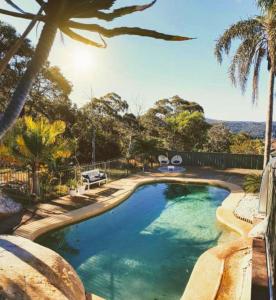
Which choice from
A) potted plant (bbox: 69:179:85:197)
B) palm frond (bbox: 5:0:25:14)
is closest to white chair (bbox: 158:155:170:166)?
potted plant (bbox: 69:179:85:197)

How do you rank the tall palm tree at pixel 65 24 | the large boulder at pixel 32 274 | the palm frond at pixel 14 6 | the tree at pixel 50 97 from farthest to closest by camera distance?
the tree at pixel 50 97 < the large boulder at pixel 32 274 < the palm frond at pixel 14 6 < the tall palm tree at pixel 65 24

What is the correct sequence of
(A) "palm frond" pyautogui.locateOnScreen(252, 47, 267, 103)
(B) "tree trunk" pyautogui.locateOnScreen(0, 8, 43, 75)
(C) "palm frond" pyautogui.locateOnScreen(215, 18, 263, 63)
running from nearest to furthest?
(B) "tree trunk" pyautogui.locateOnScreen(0, 8, 43, 75) < (C) "palm frond" pyautogui.locateOnScreen(215, 18, 263, 63) < (A) "palm frond" pyautogui.locateOnScreen(252, 47, 267, 103)

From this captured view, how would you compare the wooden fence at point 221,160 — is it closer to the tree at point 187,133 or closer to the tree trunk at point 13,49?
the tree at point 187,133

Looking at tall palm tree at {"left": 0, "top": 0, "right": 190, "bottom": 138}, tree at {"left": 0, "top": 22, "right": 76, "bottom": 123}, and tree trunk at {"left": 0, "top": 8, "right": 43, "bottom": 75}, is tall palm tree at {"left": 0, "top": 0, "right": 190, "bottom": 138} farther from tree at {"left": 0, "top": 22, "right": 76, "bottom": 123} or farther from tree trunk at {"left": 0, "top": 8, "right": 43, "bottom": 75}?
tree at {"left": 0, "top": 22, "right": 76, "bottom": 123}

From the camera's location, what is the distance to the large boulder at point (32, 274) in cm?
364

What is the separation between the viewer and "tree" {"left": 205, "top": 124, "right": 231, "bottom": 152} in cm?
2542

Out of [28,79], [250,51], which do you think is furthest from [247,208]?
[28,79]

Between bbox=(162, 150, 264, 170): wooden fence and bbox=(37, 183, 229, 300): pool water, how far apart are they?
7753 millimetres

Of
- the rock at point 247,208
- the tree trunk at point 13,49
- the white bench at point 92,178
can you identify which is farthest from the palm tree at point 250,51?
the tree trunk at point 13,49

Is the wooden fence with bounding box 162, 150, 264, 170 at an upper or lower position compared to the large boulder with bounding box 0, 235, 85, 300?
upper

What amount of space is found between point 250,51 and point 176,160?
9.38 m

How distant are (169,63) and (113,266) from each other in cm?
1631

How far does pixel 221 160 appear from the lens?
64.4 ft

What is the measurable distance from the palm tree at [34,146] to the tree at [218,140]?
17.2m
